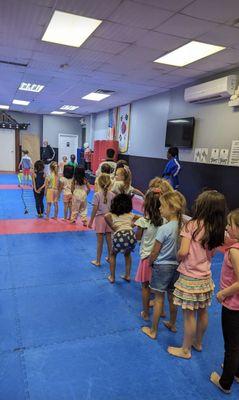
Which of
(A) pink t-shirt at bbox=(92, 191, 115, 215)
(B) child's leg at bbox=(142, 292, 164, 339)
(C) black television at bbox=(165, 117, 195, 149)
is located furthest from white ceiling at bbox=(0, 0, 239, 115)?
(B) child's leg at bbox=(142, 292, 164, 339)

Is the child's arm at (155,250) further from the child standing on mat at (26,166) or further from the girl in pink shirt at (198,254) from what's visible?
the child standing on mat at (26,166)

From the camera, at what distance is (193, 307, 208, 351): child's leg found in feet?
7.72

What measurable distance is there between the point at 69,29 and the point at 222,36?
220 cm

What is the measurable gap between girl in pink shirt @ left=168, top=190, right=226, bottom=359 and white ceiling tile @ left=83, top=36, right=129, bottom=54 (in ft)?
11.6

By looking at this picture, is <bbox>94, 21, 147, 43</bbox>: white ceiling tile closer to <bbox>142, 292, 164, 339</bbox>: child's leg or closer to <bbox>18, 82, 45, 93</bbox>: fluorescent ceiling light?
<bbox>142, 292, 164, 339</bbox>: child's leg

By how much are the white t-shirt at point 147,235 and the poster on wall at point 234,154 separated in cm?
351

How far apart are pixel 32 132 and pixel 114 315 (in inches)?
586

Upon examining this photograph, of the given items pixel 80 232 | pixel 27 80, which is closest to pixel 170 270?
pixel 80 232

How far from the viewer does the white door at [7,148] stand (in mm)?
15539

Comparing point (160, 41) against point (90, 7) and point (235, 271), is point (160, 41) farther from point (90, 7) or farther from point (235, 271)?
point (235, 271)

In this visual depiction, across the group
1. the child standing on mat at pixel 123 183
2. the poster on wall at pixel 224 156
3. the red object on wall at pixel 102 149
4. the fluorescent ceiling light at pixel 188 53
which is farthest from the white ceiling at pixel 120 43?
the red object on wall at pixel 102 149

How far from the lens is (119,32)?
423cm

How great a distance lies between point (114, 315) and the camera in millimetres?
2920

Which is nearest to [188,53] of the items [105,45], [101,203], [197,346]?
[105,45]
